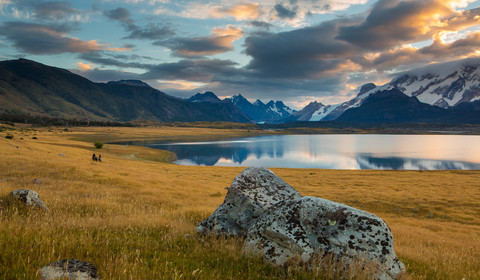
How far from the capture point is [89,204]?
13023 millimetres

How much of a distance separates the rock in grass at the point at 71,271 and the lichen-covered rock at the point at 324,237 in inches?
150

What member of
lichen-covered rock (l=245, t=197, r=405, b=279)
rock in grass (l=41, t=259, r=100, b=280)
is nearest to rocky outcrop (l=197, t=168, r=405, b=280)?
lichen-covered rock (l=245, t=197, r=405, b=279)

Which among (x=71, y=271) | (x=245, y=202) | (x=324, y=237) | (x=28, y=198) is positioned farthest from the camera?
(x=28, y=198)

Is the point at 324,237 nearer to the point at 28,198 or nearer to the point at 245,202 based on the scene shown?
the point at 245,202

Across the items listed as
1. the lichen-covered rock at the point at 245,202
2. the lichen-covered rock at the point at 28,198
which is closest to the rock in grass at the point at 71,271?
the lichen-covered rock at the point at 245,202

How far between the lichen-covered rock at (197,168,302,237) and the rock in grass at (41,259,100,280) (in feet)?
15.5

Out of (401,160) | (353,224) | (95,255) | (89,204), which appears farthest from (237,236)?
(401,160)

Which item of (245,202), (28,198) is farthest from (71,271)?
(28,198)

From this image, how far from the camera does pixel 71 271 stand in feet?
14.8

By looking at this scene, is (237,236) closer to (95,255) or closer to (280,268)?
(280,268)

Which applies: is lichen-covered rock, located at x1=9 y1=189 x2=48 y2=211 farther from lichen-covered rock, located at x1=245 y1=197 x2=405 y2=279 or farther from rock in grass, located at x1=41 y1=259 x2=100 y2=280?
lichen-covered rock, located at x1=245 y1=197 x2=405 y2=279

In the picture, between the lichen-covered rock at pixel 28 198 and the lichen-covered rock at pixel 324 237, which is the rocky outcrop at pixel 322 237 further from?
the lichen-covered rock at pixel 28 198

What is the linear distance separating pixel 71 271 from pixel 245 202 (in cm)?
651

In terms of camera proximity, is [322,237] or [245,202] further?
[245,202]
